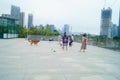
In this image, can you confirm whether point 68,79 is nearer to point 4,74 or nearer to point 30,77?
point 30,77

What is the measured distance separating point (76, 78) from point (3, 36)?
73.9 m

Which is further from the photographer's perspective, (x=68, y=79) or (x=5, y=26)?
(x=5, y=26)

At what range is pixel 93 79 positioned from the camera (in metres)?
7.83

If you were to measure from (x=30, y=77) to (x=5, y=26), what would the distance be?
7845 centimetres

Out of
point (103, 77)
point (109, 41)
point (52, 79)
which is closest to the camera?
point (52, 79)

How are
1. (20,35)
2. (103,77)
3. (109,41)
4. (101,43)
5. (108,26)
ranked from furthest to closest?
(108,26)
(20,35)
(101,43)
(109,41)
(103,77)

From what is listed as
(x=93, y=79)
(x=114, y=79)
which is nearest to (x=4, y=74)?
(x=93, y=79)

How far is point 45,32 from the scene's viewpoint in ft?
443

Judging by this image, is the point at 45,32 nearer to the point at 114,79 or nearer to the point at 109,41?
the point at 109,41

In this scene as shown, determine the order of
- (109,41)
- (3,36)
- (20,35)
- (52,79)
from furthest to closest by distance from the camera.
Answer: (20,35)
(3,36)
(109,41)
(52,79)

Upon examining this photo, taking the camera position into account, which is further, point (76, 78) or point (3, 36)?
point (3, 36)

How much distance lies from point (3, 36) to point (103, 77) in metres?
73.8

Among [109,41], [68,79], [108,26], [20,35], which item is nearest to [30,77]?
[68,79]

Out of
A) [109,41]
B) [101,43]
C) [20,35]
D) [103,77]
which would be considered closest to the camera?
[103,77]
